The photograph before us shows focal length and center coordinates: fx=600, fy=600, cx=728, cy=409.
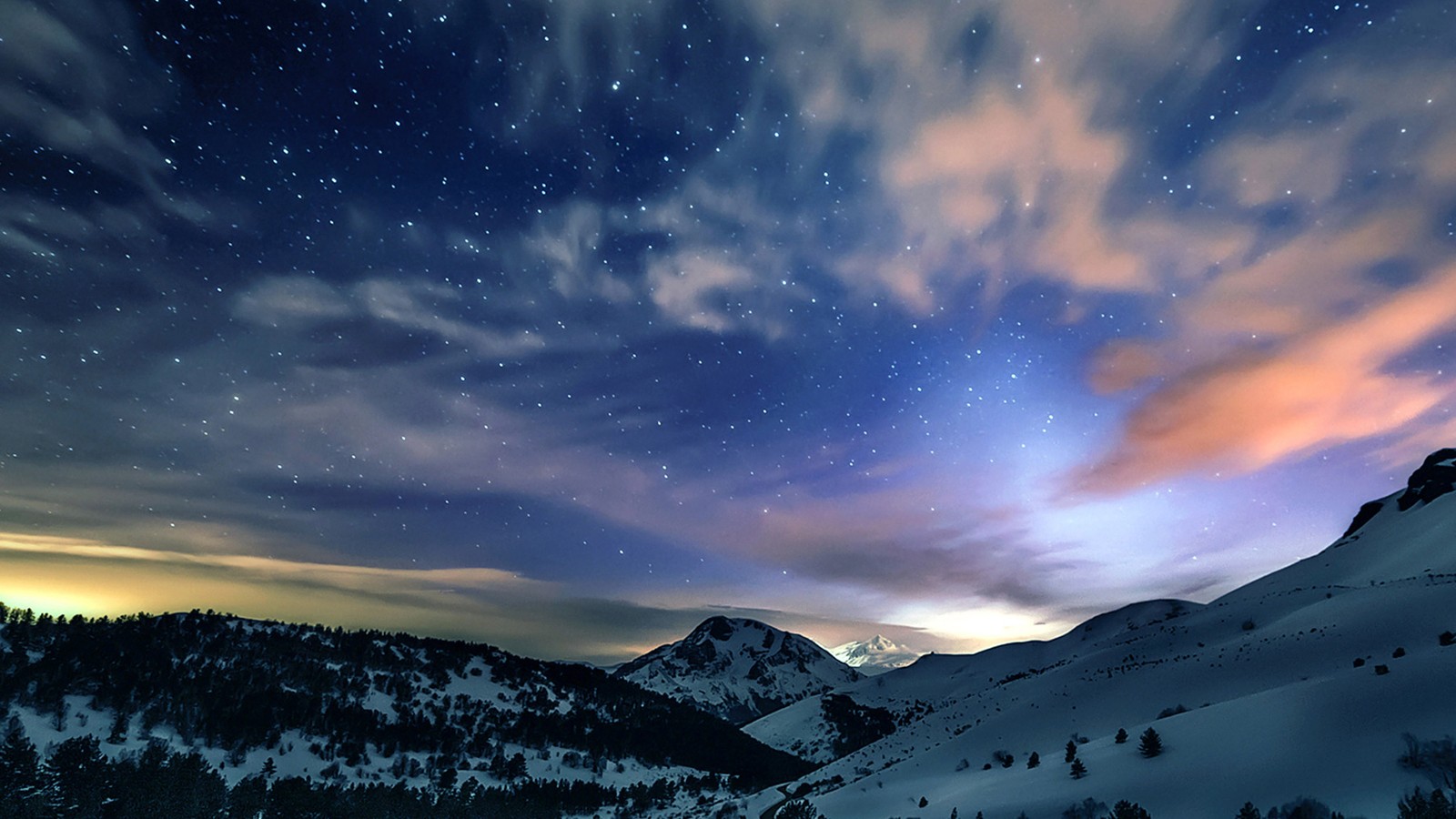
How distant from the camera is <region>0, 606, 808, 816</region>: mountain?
225ft

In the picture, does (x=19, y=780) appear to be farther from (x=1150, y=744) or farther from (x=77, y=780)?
(x=1150, y=744)

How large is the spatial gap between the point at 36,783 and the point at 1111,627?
230m

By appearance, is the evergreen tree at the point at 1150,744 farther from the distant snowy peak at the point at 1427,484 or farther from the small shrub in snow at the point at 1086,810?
the distant snowy peak at the point at 1427,484

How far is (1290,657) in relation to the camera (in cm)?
3538

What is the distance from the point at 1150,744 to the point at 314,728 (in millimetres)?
120313

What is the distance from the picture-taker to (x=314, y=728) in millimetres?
99062

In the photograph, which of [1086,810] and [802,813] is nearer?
[1086,810]

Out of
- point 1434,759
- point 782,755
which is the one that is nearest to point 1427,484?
point 1434,759

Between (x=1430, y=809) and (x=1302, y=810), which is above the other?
(x=1430, y=809)

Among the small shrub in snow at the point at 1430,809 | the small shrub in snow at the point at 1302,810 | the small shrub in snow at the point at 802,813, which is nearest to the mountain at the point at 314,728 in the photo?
the small shrub in snow at the point at 802,813

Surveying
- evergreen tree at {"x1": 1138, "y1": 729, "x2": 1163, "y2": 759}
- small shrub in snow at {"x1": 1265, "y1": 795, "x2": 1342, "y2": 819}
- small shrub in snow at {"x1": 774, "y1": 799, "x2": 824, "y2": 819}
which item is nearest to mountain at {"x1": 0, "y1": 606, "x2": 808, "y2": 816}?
small shrub in snow at {"x1": 774, "y1": 799, "x2": 824, "y2": 819}

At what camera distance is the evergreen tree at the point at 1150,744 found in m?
23.5

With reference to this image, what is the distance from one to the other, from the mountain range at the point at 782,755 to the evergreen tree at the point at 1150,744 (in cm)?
→ 10

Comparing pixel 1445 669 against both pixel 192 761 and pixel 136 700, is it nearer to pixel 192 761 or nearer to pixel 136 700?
pixel 192 761
